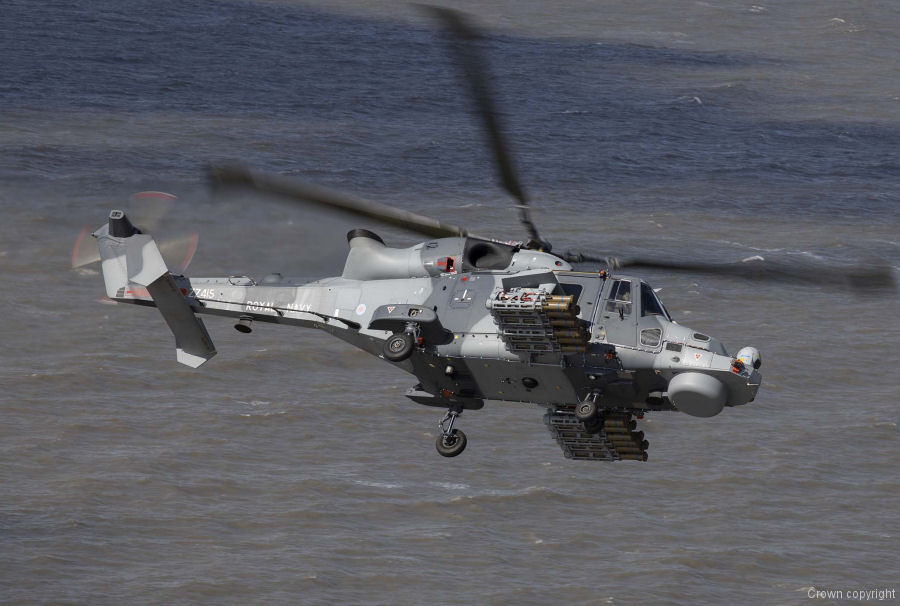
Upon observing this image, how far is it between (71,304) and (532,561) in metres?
62.2

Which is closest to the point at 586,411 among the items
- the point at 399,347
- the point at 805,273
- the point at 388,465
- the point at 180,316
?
the point at 399,347

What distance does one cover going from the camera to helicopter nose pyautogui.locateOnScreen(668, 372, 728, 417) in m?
46.2

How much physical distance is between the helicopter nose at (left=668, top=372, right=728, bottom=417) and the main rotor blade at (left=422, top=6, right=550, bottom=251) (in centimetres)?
669

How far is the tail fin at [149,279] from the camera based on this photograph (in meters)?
52.7

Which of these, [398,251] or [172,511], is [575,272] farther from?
[172,511]

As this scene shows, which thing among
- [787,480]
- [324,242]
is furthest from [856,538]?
[324,242]

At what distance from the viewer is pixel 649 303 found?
48.3 meters

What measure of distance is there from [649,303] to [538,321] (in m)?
4.34

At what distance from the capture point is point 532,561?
134875 millimetres

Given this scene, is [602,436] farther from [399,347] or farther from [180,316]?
[180,316]

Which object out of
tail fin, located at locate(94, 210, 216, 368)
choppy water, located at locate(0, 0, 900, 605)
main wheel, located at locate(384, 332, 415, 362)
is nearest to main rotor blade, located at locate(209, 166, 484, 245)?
main wheel, located at locate(384, 332, 415, 362)

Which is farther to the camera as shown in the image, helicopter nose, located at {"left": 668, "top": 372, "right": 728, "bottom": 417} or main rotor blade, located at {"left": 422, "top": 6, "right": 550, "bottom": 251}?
helicopter nose, located at {"left": 668, "top": 372, "right": 728, "bottom": 417}

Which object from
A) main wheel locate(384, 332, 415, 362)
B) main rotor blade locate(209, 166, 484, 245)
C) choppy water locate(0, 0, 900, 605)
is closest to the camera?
main rotor blade locate(209, 166, 484, 245)

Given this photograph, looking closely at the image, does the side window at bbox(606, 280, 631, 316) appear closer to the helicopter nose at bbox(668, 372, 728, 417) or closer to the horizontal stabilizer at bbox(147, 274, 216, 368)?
the helicopter nose at bbox(668, 372, 728, 417)
